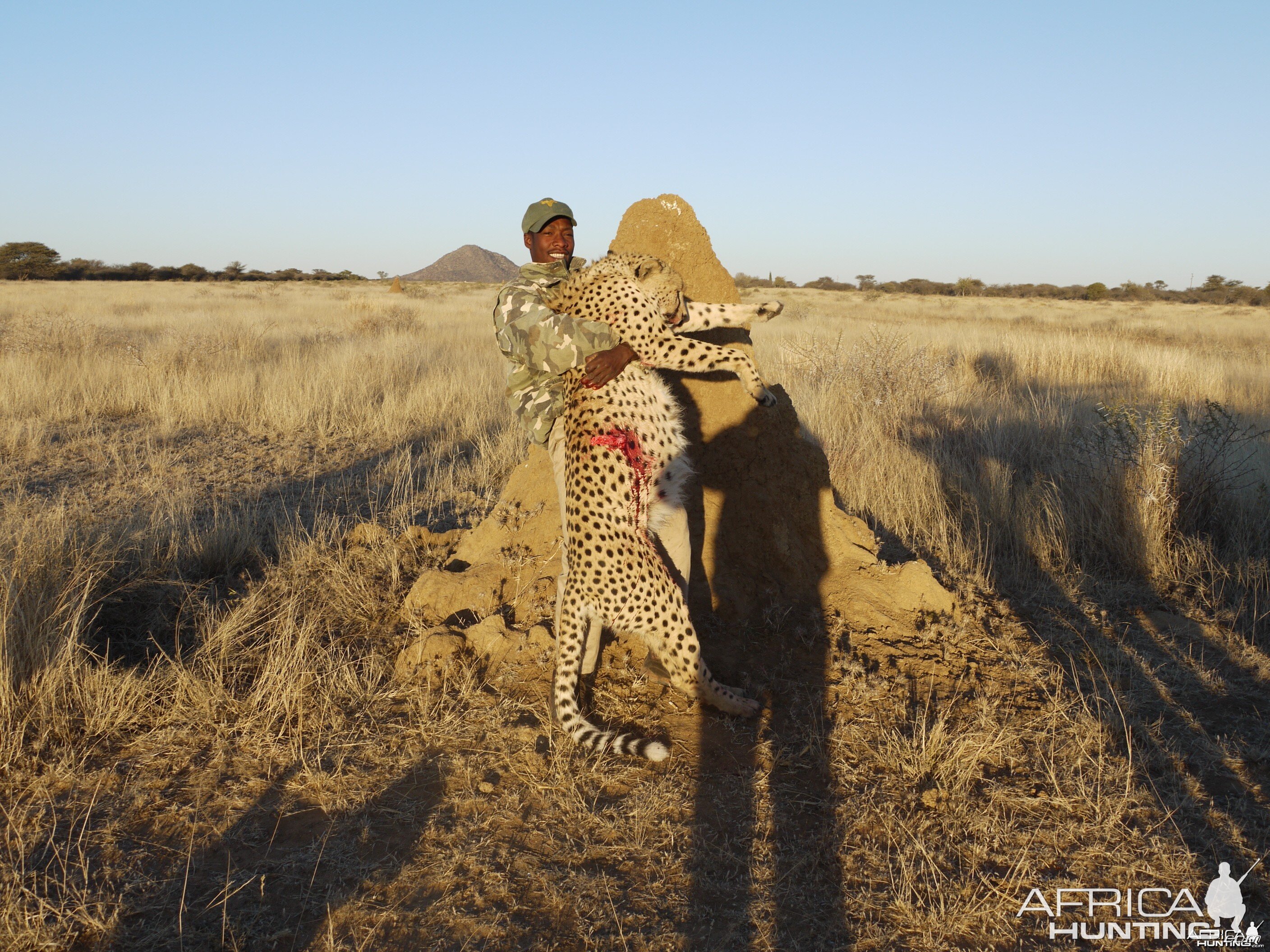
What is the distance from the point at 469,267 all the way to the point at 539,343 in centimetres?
6260

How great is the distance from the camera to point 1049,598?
4223 millimetres

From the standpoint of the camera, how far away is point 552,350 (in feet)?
10.0

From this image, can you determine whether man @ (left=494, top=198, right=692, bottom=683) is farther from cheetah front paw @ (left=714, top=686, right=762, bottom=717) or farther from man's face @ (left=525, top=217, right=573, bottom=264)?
cheetah front paw @ (left=714, top=686, right=762, bottom=717)

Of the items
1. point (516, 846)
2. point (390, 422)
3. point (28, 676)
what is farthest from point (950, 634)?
point (390, 422)

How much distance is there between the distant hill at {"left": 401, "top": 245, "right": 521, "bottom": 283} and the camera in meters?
59.1

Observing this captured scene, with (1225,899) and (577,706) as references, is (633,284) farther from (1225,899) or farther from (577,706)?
(1225,899)

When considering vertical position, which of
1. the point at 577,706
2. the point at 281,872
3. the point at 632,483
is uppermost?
the point at 632,483

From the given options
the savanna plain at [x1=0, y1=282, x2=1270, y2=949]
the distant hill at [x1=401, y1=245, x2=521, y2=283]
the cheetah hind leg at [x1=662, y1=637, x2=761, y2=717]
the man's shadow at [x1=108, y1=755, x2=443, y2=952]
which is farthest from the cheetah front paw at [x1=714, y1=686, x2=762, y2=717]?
the distant hill at [x1=401, y1=245, x2=521, y2=283]

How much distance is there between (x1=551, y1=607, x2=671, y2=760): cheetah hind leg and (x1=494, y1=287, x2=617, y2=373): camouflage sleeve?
0.90 meters

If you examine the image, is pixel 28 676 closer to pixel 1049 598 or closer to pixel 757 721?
pixel 757 721

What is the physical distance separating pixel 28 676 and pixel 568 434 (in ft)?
7.36

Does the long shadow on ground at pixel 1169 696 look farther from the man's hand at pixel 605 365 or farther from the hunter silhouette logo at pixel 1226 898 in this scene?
the man's hand at pixel 605 365

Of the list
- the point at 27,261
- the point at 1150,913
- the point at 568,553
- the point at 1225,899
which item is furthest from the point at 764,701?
the point at 27,261

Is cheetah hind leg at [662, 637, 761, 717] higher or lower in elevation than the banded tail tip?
higher
